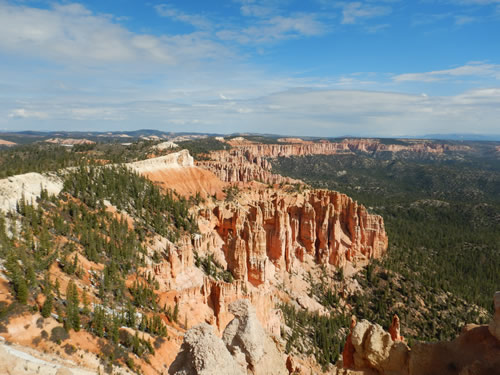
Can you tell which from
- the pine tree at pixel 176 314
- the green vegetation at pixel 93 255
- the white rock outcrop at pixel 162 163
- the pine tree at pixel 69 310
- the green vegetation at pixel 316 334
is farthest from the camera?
the white rock outcrop at pixel 162 163

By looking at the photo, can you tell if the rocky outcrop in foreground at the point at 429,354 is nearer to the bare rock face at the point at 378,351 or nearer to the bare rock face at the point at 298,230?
the bare rock face at the point at 378,351

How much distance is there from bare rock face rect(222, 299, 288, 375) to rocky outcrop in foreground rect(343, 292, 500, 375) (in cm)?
383

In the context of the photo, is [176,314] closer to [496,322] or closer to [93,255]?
[93,255]

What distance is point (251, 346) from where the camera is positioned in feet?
39.7

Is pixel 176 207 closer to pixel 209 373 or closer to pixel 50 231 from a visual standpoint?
pixel 50 231

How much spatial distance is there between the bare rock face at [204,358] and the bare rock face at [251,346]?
4.48 ft

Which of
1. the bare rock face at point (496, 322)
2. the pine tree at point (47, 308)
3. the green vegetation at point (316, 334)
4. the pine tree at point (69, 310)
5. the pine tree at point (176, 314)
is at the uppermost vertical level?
the bare rock face at point (496, 322)

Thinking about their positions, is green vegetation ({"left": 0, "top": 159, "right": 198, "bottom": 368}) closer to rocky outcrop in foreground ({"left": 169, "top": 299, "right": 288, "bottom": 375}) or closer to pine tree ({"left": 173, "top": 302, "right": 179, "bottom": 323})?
pine tree ({"left": 173, "top": 302, "right": 179, "bottom": 323})

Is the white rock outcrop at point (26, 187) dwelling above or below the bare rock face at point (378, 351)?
above

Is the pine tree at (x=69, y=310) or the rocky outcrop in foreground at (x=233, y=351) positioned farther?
the pine tree at (x=69, y=310)

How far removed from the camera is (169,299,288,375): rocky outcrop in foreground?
1018cm

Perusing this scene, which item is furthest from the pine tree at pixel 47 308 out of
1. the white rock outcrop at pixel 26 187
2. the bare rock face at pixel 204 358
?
the white rock outcrop at pixel 26 187

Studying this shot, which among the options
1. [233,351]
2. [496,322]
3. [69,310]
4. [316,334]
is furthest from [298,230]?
[496,322]

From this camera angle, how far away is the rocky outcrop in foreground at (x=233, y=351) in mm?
10183
